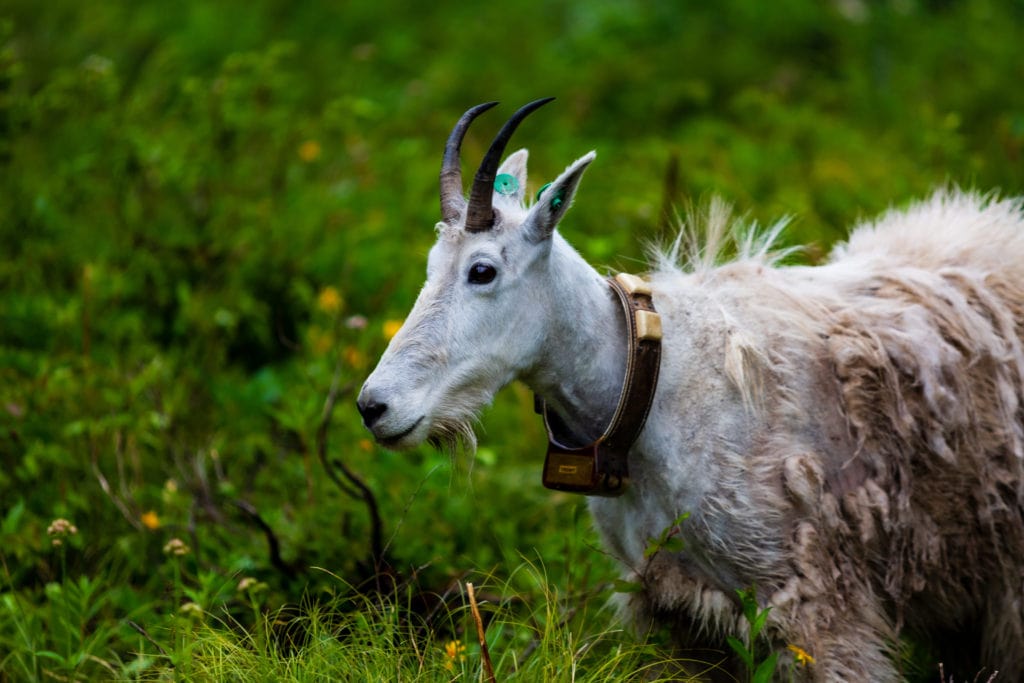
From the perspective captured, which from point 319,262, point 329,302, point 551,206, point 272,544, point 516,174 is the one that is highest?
point 516,174

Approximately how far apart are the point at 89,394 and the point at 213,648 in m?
2.05

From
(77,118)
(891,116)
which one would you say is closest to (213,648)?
(77,118)

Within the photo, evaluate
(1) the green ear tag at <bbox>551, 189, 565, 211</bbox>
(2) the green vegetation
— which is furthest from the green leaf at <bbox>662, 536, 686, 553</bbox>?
(1) the green ear tag at <bbox>551, 189, 565, 211</bbox>

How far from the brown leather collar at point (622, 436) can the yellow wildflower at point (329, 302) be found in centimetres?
257

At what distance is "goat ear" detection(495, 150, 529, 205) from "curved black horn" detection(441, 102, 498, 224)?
0.47 feet

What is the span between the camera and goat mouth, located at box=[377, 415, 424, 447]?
10.4 ft

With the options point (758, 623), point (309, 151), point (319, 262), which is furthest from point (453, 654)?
point (309, 151)

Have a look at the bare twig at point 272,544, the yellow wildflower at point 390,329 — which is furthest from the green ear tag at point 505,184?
the yellow wildflower at point 390,329

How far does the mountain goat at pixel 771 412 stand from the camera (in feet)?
10.7

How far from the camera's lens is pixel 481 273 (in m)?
3.27

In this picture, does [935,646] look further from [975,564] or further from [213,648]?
[213,648]

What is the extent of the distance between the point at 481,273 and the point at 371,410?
0.52 metres

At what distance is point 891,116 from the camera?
896cm

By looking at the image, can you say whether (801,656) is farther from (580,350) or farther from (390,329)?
(390,329)
